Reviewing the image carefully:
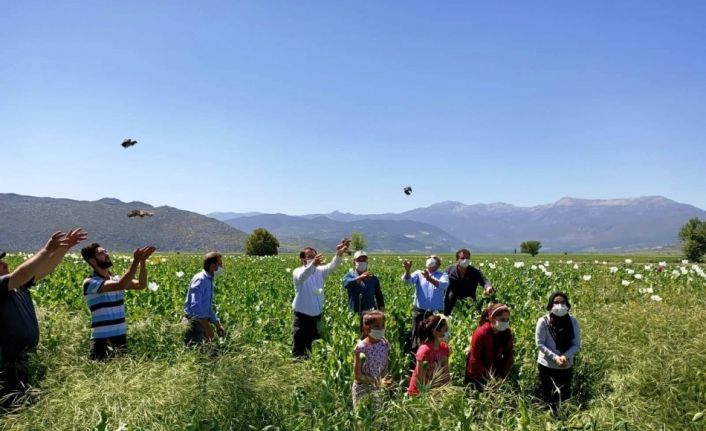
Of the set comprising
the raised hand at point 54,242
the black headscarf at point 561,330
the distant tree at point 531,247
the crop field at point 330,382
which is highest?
the raised hand at point 54,242

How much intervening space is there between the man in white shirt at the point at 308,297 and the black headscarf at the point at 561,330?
3134 mm

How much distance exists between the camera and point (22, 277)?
15.2 ft

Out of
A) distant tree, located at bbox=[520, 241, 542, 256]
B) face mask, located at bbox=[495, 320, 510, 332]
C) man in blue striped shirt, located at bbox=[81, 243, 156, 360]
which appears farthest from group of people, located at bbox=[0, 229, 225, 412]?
distant tree, located at bbox=[520, 241, 542, 256]

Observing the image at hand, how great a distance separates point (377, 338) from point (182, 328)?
3.70 metres

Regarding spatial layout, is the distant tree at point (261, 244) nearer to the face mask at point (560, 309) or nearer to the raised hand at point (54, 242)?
the face mask at point (560, 309)

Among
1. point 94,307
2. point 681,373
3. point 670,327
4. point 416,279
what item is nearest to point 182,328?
point 94,307

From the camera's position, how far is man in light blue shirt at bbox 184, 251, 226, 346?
7.27 metres

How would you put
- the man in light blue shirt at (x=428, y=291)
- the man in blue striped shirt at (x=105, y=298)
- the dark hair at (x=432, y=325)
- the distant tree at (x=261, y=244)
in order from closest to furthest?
the dark hair at (x=432, y=325), the man in blue striped shirt at (x=105, y=298), the man in light blue shirt at (x=428, y=291), the distant tree at (x=261, y=244)

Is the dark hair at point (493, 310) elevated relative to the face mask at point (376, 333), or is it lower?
elevated

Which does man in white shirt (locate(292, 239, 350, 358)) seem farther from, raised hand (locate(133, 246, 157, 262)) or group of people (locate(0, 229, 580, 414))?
raised hand (locate(133, 246, 157, 262))

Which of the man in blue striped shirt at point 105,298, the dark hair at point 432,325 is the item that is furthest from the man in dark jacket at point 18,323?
the dark hair at point 432,325

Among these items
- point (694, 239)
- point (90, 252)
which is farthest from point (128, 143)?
point (694, 239)

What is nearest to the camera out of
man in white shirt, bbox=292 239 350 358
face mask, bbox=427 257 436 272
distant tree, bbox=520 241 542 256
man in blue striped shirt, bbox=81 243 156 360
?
man in blue striped shirt, bbox=81 243 156 360

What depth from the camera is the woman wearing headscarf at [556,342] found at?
6754 mm
